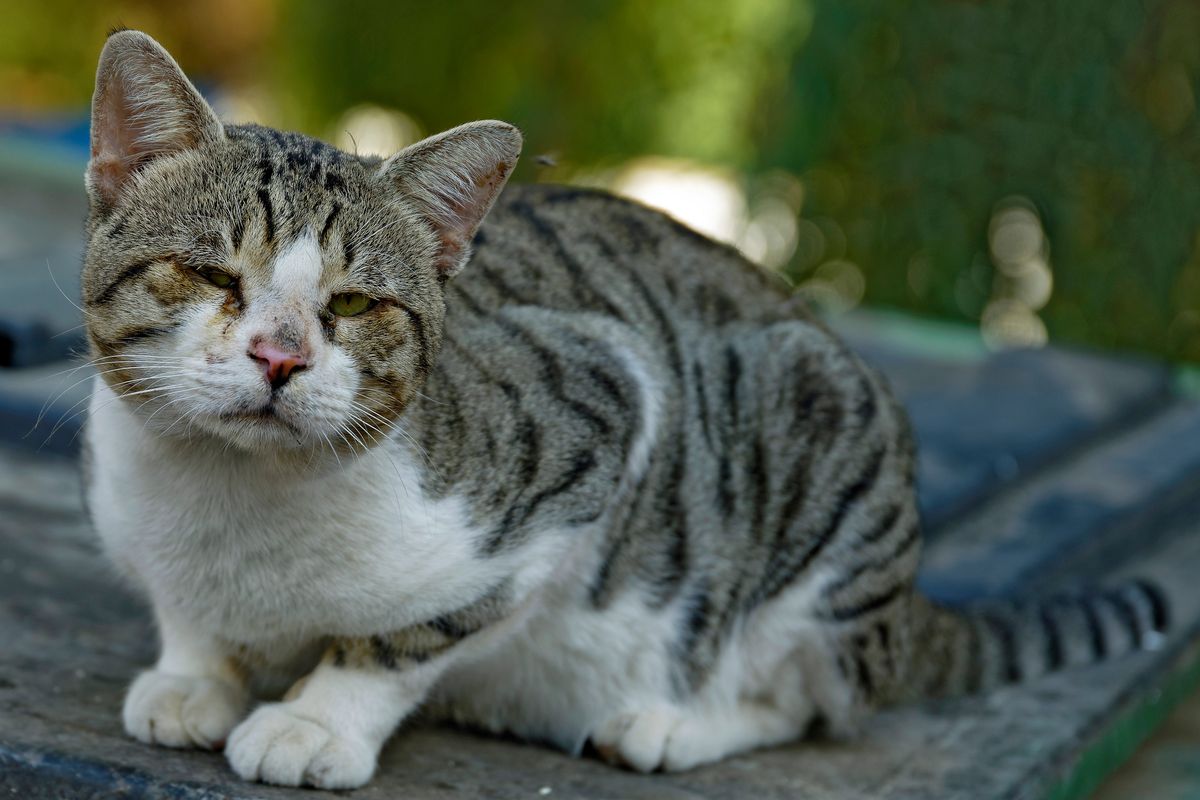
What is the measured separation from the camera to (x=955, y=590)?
156 inches

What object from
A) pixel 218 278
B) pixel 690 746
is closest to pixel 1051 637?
pixel 690 746

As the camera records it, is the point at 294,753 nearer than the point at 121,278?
No

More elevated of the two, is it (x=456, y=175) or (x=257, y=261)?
(x=456, y=175)

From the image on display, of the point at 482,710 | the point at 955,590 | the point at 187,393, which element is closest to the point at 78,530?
the point at 482,710

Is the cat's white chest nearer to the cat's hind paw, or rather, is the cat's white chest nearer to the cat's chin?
the cat's chin

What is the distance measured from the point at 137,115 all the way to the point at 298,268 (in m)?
0.37

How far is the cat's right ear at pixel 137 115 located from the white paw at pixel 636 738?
53.3 inches

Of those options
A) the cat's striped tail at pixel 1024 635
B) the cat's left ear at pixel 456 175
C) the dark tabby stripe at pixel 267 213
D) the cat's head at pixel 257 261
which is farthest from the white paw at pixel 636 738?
the dark tabby stripe at pixel 267 213

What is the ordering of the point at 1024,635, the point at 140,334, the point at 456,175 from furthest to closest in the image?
the point at 1024,635
the point at 456,175
the point at 140,334

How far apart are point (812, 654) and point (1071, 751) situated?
59cm

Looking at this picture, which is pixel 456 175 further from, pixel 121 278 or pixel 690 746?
pixel 690 746

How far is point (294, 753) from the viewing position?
2613 mm

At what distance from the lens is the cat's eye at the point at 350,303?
7.87 ft

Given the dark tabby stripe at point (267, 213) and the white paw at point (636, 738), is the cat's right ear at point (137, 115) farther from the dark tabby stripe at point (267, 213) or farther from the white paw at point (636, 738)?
the white paw at point (636, 738)
